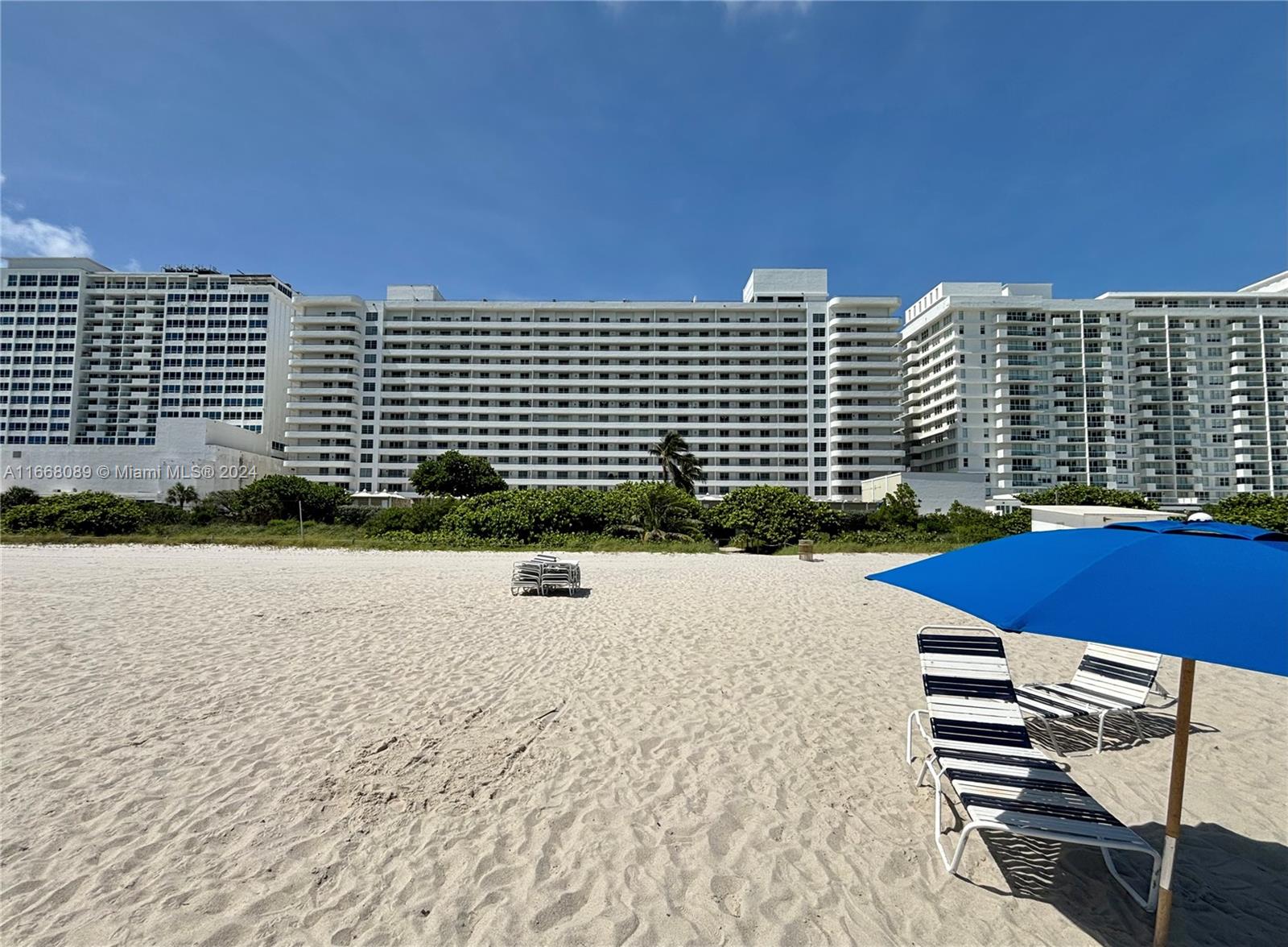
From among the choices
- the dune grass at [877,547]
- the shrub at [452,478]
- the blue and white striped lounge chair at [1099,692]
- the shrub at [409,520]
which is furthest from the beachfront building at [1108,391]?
the blue and white striped lounge chair at [1099,692]

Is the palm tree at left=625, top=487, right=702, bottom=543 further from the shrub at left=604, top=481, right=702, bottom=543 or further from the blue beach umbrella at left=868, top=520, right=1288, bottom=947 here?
the blue beach umbrella at left=868, top=520, right=1288, bottom=947

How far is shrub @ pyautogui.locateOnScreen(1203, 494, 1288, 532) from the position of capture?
1187 inches

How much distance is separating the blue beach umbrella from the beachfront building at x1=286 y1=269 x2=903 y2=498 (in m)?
71.1

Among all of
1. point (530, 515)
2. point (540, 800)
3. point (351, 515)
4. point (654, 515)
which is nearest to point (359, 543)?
point (530, 515)

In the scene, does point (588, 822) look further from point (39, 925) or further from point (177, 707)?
point (177, 707)

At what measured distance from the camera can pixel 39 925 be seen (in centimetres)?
301

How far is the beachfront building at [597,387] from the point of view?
75.0m

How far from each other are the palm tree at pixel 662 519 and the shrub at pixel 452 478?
1380 inches

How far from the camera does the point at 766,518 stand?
3061cm

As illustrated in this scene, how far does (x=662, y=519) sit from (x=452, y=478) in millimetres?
39487

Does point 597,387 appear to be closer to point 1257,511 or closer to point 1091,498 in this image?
Answer: point 1091,498

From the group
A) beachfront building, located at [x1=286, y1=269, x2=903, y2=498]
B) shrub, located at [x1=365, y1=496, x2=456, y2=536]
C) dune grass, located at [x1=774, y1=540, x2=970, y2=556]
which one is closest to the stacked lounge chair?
dune grass, located at [x1=774, y1=540, x2=970, y2=556]

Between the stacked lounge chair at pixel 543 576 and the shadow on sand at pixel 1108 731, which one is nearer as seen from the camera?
the shadow on sand at pixel 1108 731

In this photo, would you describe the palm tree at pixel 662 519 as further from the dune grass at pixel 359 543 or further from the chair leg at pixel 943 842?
the chair leg at pixel 943 842
